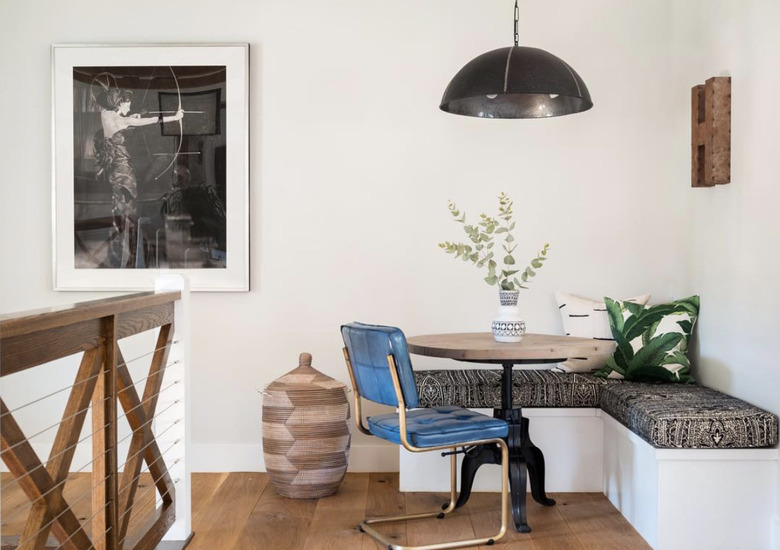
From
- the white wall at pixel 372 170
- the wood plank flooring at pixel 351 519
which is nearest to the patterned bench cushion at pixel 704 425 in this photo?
the wood plank flooring at pixel 351 519

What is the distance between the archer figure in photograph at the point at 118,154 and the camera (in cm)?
429

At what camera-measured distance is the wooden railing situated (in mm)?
1877

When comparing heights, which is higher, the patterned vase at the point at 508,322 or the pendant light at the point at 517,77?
the pendant light at the point at 517,77

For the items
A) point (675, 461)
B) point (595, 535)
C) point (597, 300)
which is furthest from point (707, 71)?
point (595, 535)

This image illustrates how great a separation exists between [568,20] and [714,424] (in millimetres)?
2239

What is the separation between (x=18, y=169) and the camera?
433 centimetres

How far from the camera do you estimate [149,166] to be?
429 centimetres

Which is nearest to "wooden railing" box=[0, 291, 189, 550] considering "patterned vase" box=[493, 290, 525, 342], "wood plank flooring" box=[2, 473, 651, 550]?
"wood plank flooring" box=[2, 473, 651, 550]

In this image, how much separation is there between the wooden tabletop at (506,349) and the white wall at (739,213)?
0.58 metres

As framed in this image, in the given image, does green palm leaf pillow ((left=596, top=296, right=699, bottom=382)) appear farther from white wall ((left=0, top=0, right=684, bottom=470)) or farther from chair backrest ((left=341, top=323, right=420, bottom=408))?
chair backrest ((left=341, top=323, right=420, bottom=408))

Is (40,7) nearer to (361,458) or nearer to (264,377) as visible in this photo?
(264,377)

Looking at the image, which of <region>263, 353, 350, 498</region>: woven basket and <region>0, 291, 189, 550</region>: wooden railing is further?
<region>263, 353, 350, 498</region>: woven basket

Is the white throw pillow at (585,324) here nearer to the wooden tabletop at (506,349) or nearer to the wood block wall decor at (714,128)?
the wooden tabletop at (506,349)

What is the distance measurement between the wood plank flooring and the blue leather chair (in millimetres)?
152
